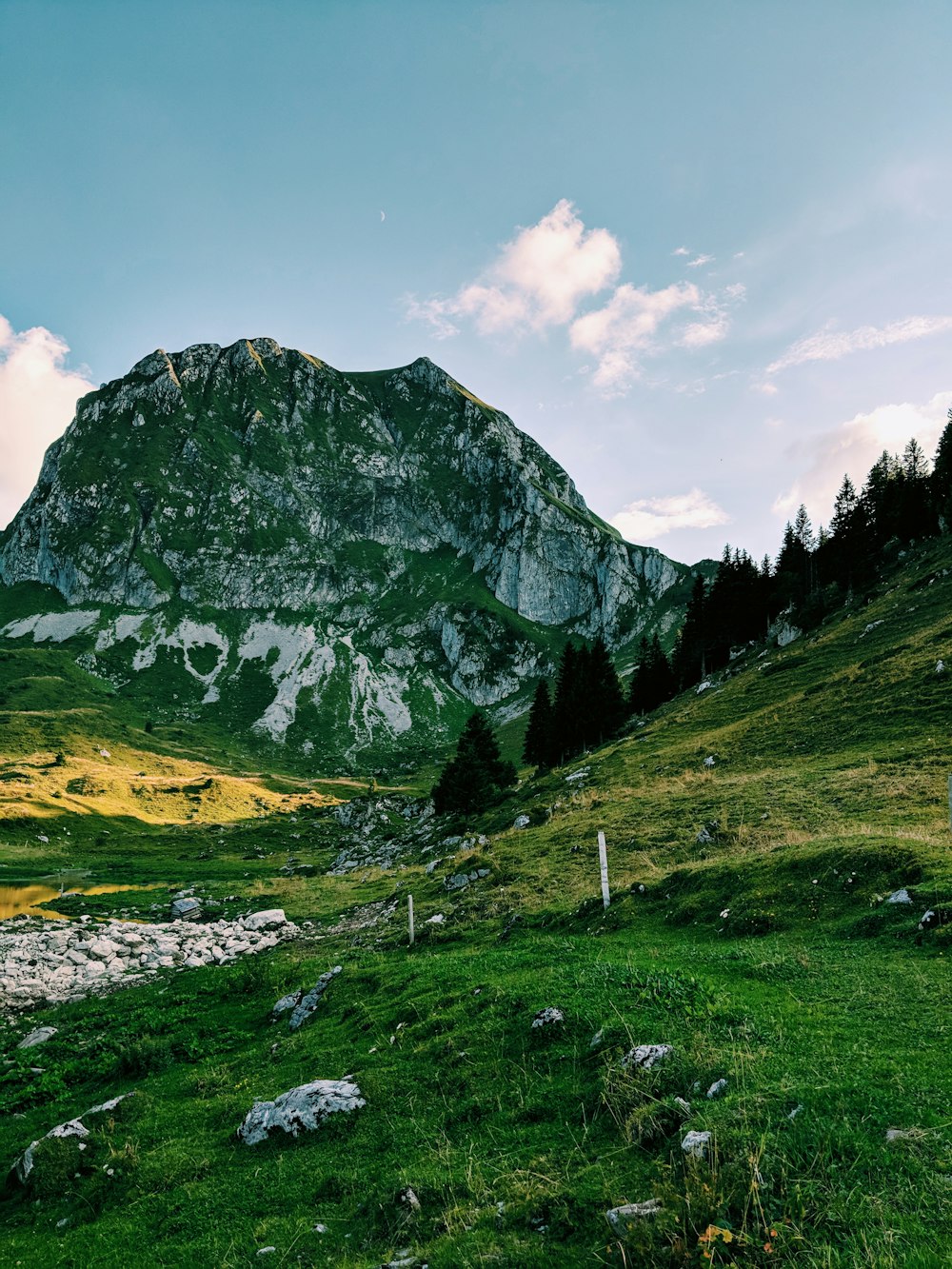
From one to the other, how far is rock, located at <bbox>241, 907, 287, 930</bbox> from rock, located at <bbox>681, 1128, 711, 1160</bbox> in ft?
109

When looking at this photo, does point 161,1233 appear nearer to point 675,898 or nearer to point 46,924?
point 675,898

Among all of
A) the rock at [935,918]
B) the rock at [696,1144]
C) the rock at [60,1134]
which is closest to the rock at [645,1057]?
the rock at [696,1144]

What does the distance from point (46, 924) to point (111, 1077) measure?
95.9 ft

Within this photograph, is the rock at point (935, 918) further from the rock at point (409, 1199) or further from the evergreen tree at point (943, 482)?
the evergreen tree at point (943, 482)

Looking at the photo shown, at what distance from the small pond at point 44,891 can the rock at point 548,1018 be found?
44584 mm

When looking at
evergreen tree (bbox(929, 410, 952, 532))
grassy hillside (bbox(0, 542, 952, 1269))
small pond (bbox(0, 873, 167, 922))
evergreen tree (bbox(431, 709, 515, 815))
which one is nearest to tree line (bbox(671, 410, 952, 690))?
evergreen tree (bbox(929, 410, 952, 532))

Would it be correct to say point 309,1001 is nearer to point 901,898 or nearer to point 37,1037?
point 37,1037

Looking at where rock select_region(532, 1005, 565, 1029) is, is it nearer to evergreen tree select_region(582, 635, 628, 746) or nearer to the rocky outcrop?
the rocky outcrop

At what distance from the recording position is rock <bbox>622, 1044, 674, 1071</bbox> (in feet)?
28.6

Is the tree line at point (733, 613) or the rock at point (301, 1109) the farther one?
the tree line at point (733, 613)

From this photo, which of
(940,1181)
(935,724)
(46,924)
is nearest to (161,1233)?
(940,1181)

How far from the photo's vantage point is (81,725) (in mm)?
146375

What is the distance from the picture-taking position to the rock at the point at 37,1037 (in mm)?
19266

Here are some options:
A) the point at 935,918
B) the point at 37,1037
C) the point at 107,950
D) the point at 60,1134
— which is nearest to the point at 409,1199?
the point at 60,1134
